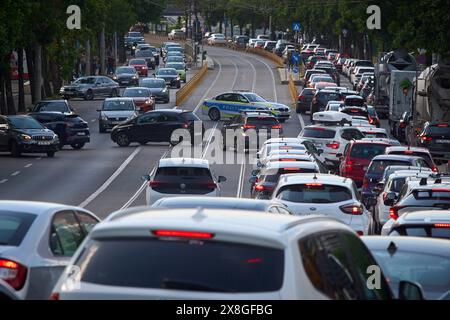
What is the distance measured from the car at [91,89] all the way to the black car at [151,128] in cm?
2578

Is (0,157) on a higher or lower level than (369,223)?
lower


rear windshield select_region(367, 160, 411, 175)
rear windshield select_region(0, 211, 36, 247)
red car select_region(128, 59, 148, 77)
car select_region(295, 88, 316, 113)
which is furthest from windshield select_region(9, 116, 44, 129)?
red car select_region(128, 59, 148, 77)

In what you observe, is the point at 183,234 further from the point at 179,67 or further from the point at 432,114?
the point at 179,67

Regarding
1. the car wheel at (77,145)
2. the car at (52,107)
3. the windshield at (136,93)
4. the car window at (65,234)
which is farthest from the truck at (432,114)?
the car window at (65,234)

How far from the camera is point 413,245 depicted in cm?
1294

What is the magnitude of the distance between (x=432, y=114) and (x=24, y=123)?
48.4 ft

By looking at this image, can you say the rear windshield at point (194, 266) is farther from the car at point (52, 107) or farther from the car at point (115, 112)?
the car at point (115, 112)

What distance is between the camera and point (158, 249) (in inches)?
303

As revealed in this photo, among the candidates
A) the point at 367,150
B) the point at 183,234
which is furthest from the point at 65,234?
the point at 367,150

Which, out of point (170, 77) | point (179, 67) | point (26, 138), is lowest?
point (179, 67)

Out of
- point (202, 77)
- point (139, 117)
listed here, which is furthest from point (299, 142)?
point (202, 77)

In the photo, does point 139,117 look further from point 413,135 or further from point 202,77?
point 202,77

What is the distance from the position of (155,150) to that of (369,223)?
28.2 meters

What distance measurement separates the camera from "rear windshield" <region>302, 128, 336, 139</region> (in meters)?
43.1
